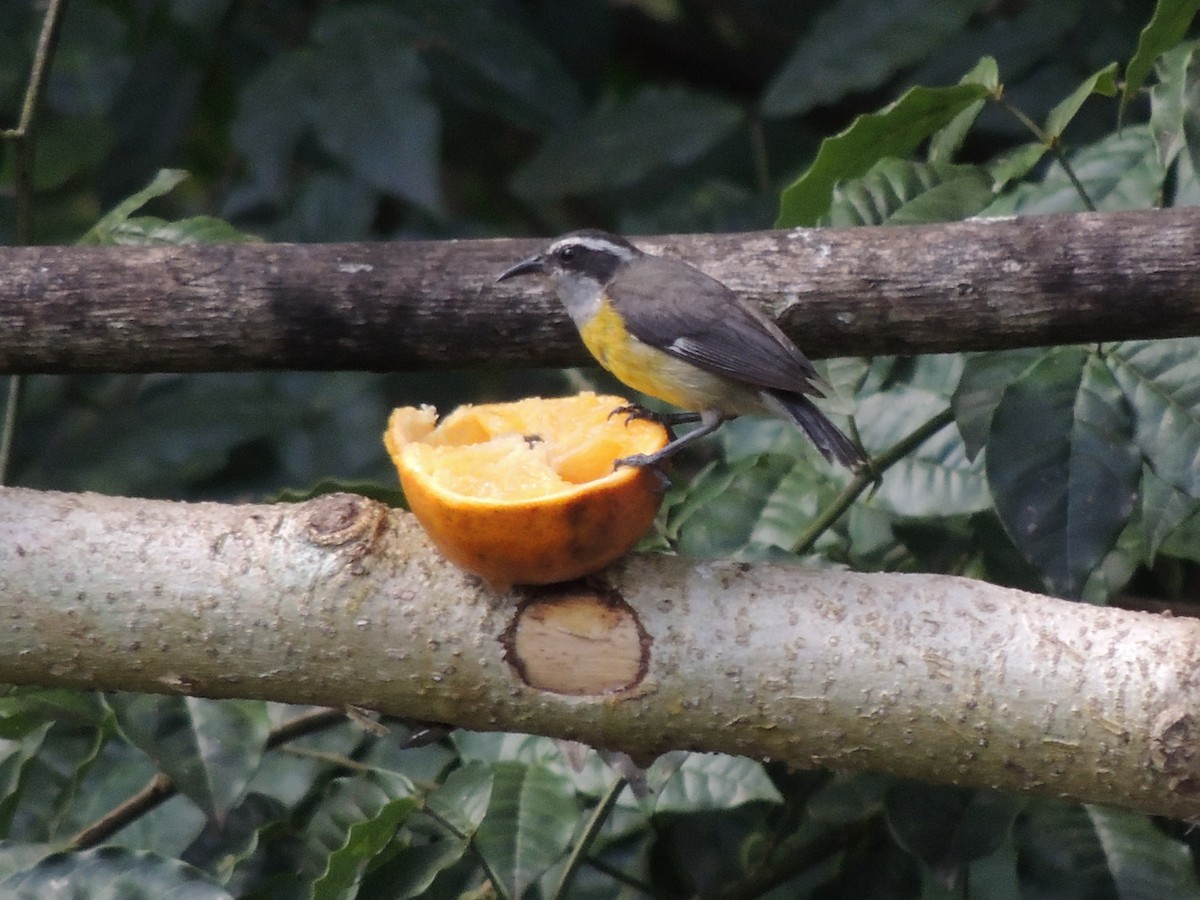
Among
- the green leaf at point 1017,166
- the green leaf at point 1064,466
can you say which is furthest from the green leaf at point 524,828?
the green leaf at point 1017,166

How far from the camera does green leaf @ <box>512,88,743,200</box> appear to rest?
12.3 feet

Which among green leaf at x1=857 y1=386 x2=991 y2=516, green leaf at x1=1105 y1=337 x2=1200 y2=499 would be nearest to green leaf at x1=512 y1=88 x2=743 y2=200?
green leaf at x1=857 y1=386 x2=991 y2=516

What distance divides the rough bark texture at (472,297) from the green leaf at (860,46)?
1.34 m

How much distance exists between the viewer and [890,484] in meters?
2.47

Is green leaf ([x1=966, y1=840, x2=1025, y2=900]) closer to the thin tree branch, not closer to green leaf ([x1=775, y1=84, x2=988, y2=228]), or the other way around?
green leaf ([x1=775, y1=84, x2=988, y2=228])

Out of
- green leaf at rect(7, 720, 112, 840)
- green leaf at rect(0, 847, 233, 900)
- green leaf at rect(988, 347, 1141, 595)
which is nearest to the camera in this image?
green leaf at rect(0, 847, 233, 900)

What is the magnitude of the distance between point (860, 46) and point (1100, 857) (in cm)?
202

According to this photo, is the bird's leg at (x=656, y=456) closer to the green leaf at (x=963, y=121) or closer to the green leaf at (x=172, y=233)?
the green leaf at (x=963, y=121)

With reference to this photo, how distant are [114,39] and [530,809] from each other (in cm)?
283

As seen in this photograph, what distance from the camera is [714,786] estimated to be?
2.26 meters

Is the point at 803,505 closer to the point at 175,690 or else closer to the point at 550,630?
the point at 550,630

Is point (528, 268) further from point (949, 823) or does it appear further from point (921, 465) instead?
point (949, 823)

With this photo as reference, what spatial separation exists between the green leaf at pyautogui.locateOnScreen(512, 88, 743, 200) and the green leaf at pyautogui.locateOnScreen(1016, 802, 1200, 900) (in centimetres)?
207

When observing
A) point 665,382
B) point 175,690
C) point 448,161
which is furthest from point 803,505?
point 448,161
